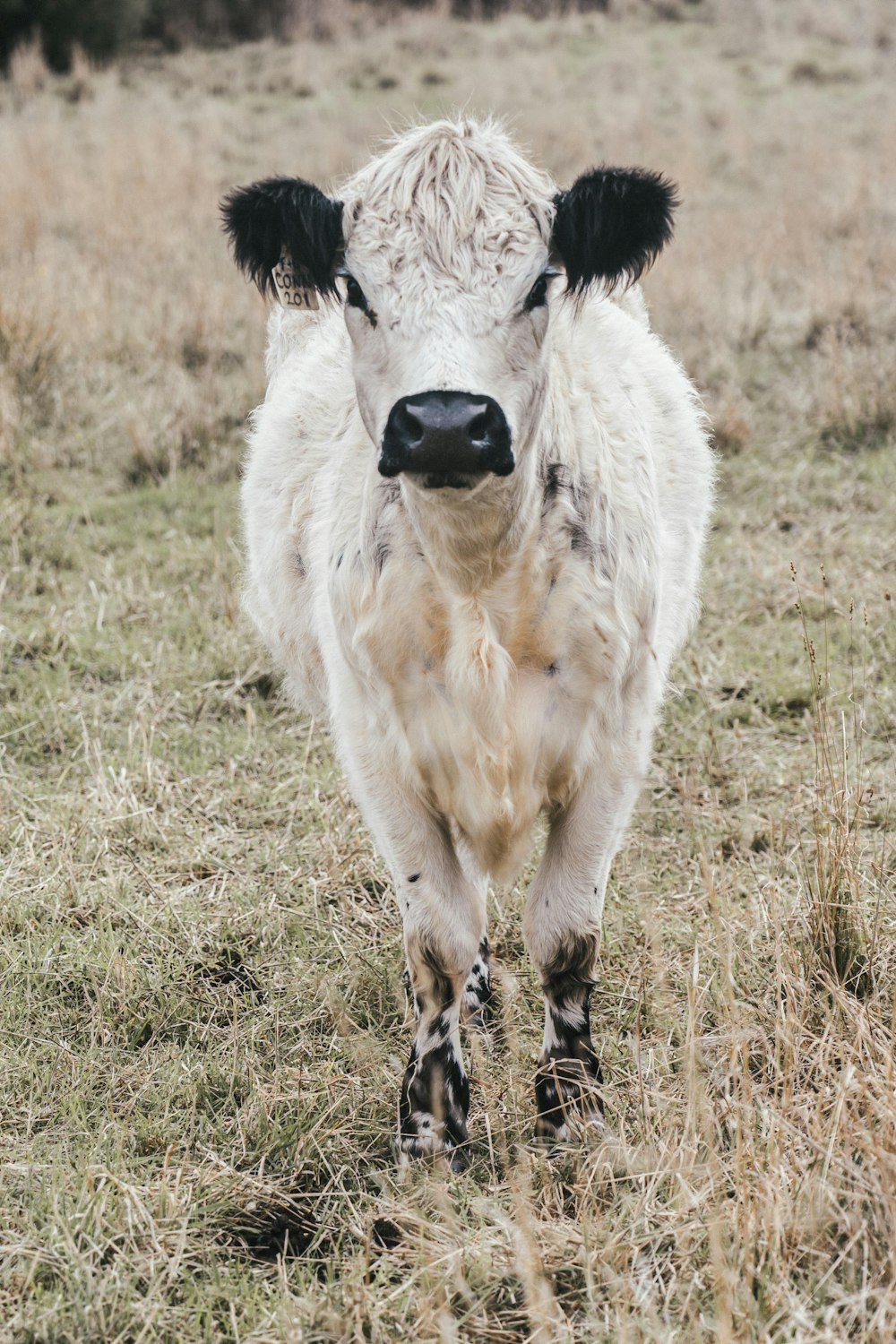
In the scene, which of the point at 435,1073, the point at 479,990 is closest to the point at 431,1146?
the point at 435,1073

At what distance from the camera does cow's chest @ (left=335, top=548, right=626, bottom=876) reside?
2.70 metres

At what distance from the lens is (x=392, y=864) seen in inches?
115

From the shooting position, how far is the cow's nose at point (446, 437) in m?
2.26

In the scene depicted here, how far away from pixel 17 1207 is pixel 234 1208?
428mm

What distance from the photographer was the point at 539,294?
268 cm

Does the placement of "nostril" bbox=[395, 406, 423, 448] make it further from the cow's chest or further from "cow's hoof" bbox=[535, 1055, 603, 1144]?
"cow's hoof" bbox=[535, 1055, 603, 1144]

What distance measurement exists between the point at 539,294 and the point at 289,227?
0.59 m

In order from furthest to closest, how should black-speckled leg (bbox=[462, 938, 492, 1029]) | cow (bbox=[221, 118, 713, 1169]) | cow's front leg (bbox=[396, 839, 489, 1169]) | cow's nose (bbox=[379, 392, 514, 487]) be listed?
black-speckled leg (bbox=[462, 938, 492, 1029]) → cow's front leg (bbox=[396, 839, 489, 1169]) → cow (bbox=[221, 118, 713, 1169]) → cow's nose (bbox=[379, 392, 514, 487])

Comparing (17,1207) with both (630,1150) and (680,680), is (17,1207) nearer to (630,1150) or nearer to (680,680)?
(630,1150)

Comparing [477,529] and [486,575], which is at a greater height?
[477,529]

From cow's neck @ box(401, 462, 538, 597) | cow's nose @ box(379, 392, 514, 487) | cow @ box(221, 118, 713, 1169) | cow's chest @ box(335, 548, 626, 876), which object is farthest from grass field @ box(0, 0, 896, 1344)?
cow's nose @ box(379, 392, 514, 487)

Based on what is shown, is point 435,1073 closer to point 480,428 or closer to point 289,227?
point 480,428

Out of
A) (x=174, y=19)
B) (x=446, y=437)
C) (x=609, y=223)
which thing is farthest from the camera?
(x=174, y=19)

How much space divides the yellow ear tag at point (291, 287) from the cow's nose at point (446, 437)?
31.4 inches
